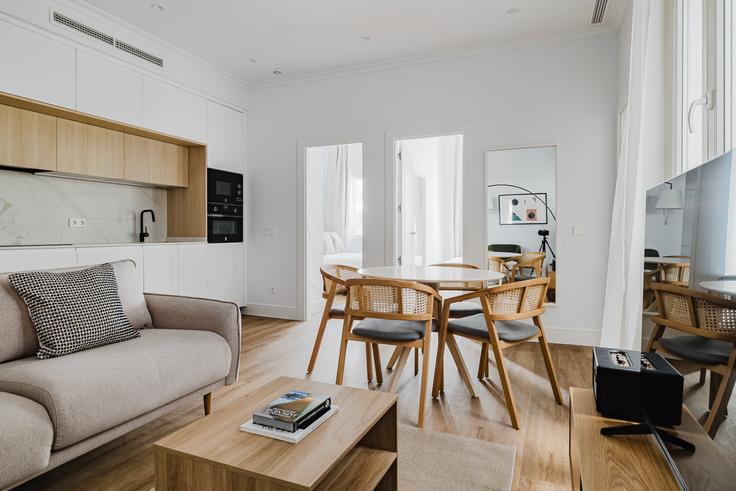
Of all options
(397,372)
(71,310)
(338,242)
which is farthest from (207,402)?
(338,242)

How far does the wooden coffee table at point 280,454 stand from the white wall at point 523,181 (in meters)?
2.93

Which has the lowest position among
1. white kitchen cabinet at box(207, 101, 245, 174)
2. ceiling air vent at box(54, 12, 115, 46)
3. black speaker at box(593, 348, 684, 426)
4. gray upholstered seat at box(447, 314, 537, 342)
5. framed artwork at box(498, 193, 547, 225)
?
gray upholstered seat at box(447, 314, 537, 342)

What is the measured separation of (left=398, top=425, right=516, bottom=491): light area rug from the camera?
1.69 meters

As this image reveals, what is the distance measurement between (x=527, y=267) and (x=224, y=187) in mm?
3350

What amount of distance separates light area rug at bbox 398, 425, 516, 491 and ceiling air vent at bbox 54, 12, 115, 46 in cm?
384

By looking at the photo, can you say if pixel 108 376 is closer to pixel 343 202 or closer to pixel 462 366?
pixel 462 366

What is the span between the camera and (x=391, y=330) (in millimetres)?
2367

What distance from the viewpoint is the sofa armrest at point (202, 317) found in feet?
7.64

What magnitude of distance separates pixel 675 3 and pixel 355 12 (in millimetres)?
2236

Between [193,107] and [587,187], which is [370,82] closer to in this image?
[193,107]

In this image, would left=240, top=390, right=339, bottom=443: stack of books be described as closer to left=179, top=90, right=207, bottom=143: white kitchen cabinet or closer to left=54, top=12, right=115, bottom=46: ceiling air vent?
left=54, top=12, right=115, bottom=46: ceiling air vent

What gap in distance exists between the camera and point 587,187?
379cm

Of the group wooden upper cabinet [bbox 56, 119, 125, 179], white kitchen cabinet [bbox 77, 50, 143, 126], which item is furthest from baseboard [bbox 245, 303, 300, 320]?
white kitchen cabinet [bbox 77, 50, 143, 126]

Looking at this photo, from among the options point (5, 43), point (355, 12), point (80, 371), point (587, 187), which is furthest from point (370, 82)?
point (80, 371)
